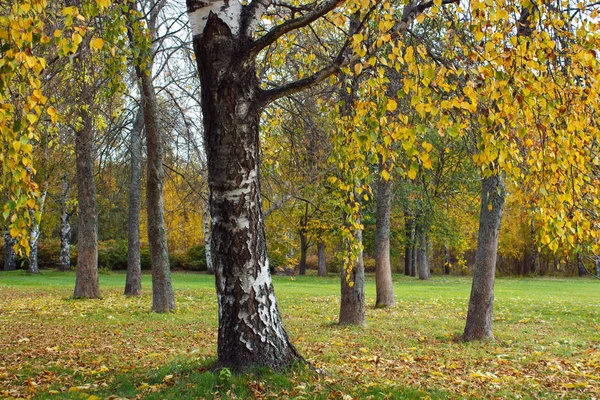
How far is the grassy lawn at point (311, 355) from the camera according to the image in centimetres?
456

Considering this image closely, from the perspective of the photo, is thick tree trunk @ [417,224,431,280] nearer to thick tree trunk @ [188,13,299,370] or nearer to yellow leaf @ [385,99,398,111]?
thick tree trunk @ [188,13,299,370]

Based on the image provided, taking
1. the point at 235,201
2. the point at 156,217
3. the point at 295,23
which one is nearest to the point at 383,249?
the point at 156,217

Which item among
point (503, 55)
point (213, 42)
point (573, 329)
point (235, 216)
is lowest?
point (573, 329)

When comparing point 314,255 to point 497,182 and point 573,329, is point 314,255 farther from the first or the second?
point 497,182

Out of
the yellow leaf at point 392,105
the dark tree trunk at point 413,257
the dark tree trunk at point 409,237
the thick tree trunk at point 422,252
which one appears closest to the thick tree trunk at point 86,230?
the yellow leaf at point 392,105

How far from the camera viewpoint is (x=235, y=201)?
4.57 metres

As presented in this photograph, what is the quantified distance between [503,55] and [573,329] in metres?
8.74

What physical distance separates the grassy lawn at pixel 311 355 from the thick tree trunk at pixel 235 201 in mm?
336

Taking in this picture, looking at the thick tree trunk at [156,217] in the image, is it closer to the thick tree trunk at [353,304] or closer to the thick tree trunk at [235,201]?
the thick tree trunk at [353,304]

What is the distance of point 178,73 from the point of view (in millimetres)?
11461

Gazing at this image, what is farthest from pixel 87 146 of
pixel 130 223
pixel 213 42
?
pixel 213 42

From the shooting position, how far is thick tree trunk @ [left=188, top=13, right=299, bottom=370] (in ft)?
15.0

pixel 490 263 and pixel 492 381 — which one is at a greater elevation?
pixel 490 263

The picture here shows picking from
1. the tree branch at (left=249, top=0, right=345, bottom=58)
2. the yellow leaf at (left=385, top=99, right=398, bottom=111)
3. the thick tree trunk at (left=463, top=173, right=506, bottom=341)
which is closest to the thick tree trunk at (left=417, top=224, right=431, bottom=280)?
the thick tree trunk at (left=463, top=173, right=506, bottom=341)
